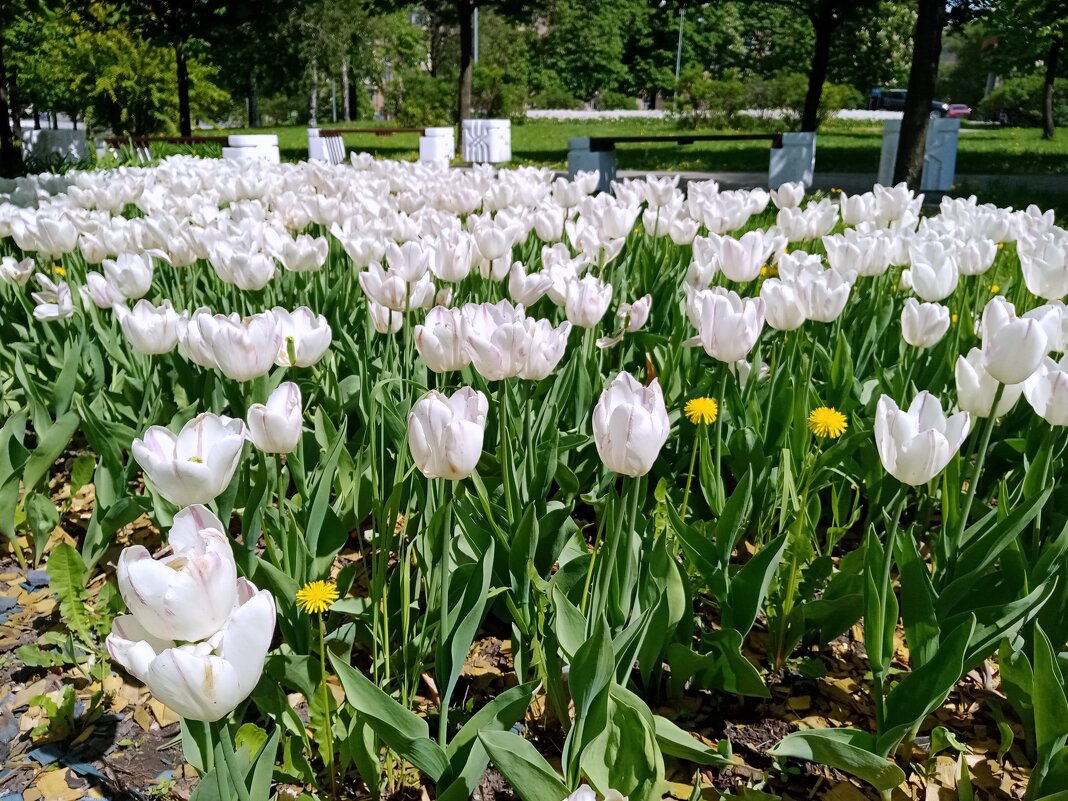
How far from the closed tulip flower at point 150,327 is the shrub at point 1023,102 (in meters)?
40.3

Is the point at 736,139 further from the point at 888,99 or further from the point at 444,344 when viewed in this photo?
the point at 888,99

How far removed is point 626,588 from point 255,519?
788 millimetres

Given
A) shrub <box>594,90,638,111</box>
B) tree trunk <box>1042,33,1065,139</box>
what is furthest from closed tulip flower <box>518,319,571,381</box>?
shrub <box>594,90,638,111</box>

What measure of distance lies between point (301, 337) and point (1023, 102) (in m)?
43.5

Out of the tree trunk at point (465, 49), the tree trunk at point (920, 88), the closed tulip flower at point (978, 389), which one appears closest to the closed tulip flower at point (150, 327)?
the closed tulip flower at point (978, 389)

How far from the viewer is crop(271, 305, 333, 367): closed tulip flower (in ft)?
6.52

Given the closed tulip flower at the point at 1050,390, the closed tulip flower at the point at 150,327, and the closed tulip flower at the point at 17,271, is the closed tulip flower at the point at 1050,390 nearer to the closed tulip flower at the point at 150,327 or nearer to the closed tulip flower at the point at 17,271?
the closed tulip flower at the point at 150,327

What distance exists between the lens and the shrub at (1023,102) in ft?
118

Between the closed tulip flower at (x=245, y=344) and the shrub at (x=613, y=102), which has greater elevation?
the shrub at (x=613, y=102)

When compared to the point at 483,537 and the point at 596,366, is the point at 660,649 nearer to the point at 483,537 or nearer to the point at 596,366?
the point at 483,537

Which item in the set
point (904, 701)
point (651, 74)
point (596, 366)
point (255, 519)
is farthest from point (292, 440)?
point (651, 74)

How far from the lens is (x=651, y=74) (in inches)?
1962

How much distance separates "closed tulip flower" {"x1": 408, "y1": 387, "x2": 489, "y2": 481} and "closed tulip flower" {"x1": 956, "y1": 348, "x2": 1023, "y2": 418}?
98 centimetres

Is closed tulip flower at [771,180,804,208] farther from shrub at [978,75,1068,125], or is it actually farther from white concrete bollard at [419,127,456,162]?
shrub at [978,75,1068,125]
